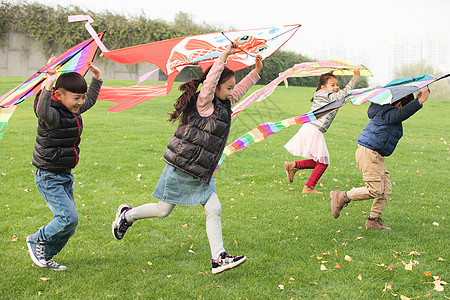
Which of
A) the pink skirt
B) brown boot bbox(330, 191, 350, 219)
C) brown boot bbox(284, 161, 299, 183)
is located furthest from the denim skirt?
brown boot bbox(284, 161, 299, 183)

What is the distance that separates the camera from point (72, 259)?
165 inches

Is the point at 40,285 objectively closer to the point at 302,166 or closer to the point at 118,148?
the point at 302,166

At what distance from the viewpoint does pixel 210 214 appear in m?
3.83

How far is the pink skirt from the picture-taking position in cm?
697

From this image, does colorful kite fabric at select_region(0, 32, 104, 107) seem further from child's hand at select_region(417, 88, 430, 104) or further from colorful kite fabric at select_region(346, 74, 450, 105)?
child's hand at select_region(417, 88, 430, 104)

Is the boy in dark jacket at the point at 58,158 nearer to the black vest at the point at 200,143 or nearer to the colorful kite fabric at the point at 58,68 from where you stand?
the colorful kite fabric at the point at 58,68

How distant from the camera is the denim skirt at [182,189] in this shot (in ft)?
12.7

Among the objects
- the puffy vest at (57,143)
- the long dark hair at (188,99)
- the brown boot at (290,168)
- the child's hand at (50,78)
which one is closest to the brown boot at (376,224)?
the brown boot at (290,168)

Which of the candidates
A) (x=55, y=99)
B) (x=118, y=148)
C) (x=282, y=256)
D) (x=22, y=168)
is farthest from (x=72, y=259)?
(x=118, y=148)

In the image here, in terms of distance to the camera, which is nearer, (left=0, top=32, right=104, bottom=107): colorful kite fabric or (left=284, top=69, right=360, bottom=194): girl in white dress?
(left=0, top=32, right=104, bottom=107): colorful kite fabric

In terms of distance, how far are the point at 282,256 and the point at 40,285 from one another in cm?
225

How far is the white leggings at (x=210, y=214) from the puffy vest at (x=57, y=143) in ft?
2.55

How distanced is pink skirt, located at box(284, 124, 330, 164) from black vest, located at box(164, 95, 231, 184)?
11.0 ft

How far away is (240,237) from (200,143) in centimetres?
159
